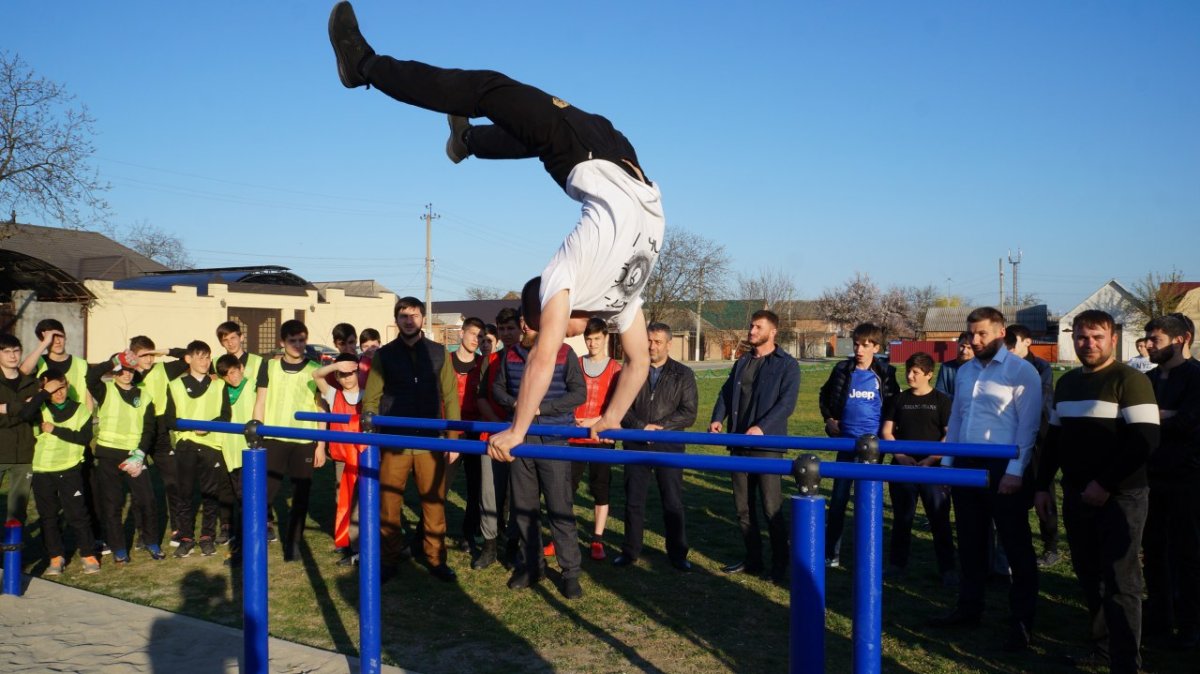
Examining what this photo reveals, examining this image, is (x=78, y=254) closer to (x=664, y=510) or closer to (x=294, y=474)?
(x=294, y=474)

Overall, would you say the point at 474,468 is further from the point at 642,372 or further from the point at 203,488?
the point at 642,372

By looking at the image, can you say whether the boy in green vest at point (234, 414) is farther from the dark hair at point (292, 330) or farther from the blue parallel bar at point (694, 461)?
the blue parallel bar at point (694, 461)

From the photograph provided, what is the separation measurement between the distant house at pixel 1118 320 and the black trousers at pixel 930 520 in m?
45.8

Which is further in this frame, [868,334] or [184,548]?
[184,548]

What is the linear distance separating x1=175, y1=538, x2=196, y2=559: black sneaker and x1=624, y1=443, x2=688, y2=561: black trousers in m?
3.37

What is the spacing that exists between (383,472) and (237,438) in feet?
5.31

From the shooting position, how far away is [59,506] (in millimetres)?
6441

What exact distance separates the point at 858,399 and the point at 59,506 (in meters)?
5.86

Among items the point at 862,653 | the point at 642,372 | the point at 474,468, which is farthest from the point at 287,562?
the point at 862,653

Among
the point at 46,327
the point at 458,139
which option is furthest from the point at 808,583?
the point at 46,327

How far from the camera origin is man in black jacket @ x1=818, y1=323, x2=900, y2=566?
20.8 ft

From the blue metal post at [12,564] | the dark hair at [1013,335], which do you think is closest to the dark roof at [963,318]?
the dark hair at [1013,335]

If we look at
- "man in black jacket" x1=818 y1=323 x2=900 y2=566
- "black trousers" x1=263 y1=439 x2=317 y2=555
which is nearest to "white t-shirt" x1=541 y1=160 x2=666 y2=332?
"man in black jacket" x1=818 y1=323 x2=900 y2=566

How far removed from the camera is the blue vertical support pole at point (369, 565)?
383cm
